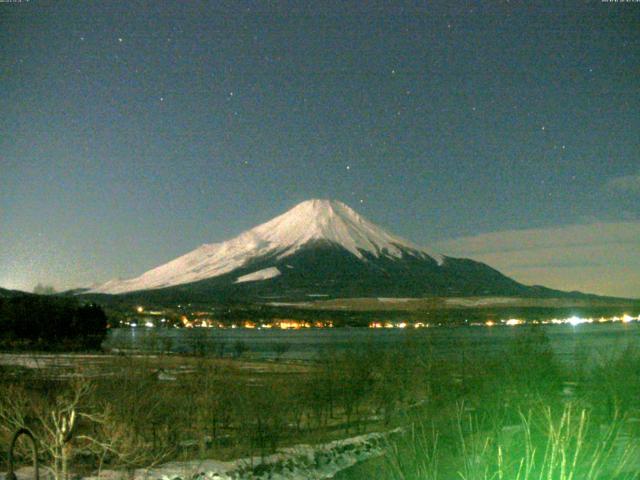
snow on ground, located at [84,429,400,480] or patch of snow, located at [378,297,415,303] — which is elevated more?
patch of snow, located at [378,297,415,303]

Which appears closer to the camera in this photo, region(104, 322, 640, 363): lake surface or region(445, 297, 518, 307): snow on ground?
region(104, 322, 640, 363): lake surface

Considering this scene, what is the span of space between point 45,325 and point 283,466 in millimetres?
66026

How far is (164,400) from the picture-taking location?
2098cm

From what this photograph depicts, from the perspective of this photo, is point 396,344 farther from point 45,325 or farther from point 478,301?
point 478,301

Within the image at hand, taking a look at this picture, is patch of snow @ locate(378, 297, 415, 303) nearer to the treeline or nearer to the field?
the treeline

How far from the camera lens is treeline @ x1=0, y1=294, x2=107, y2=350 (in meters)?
74.9

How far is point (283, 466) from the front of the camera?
1850cm

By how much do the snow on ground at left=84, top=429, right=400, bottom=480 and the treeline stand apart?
53685mm

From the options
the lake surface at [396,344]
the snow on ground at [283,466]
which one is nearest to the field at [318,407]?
the snow on ground at [283,466]

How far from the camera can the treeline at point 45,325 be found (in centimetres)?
7488

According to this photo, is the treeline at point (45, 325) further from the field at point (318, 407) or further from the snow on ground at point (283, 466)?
the snow on ground at point (283, 466)

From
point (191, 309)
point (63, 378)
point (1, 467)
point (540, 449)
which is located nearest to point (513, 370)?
point (540, 449)

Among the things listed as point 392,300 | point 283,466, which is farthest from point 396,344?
point 392,300

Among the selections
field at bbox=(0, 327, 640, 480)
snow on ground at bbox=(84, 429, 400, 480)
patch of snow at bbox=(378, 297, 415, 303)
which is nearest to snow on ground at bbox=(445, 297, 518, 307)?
patch of snow at bbox=(378, 297, 415, 303)
